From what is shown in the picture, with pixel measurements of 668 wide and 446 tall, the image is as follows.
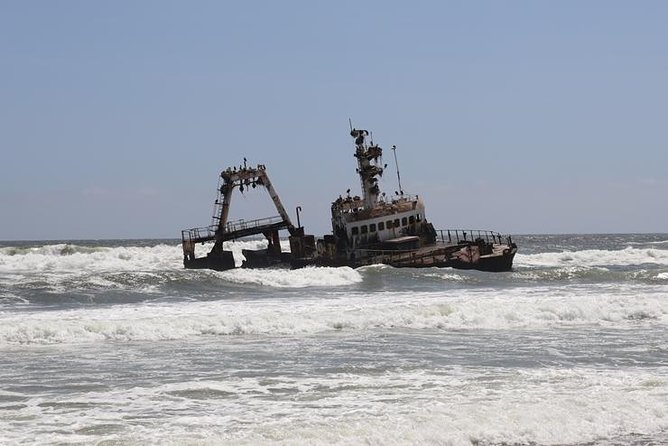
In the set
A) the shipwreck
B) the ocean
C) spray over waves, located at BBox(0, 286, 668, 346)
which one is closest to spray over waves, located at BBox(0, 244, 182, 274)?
the shipwreck

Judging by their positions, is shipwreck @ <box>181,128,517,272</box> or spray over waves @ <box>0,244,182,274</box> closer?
shipwreck @ <box>181,128,517,272</box>

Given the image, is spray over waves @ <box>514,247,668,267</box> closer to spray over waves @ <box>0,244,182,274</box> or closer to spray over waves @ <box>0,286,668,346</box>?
spray over waves @ <box>0,244,182,274</box>

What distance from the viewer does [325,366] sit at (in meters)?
15.3

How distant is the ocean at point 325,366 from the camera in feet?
35.2

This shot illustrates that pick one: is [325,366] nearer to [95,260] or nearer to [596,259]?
[95,260]

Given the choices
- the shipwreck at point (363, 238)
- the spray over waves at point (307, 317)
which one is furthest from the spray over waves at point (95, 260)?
the spray over waves at point (307, 317)

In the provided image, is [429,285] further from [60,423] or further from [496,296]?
[60,423]

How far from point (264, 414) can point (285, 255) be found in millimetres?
32319

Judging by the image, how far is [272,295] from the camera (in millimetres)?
30469

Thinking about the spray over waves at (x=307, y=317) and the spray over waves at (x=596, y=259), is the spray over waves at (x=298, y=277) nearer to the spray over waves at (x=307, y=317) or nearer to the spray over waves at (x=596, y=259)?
the spray over waves at (x=307, y=317)

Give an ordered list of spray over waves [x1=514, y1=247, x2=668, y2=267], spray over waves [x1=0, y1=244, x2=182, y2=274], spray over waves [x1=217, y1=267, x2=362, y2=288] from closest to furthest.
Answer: spray over waves [x1=217, y1=267, x2=362, y2=288] → spray over waves [x1=514, y1=247, x2=668, y2=267] → spray over waves [x1=0, y1=244, x2=182, y2=274]

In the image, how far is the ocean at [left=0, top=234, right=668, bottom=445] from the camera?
35.2 feet

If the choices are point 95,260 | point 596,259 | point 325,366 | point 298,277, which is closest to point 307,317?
point 325,366

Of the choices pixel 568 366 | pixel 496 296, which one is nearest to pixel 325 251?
pixel 496 296
